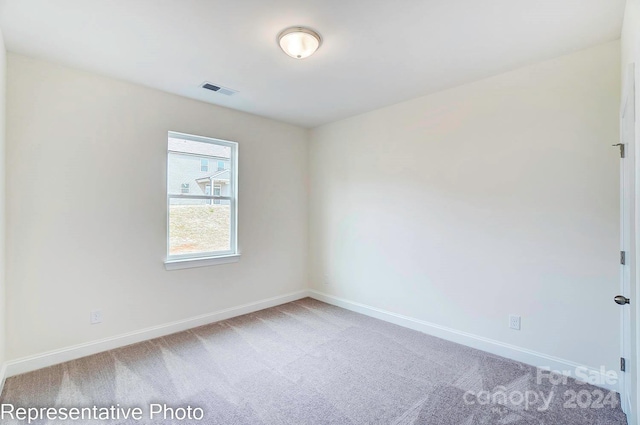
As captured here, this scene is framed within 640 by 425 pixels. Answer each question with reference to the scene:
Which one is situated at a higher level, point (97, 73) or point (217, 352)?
point (97, 73)

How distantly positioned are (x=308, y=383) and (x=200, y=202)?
7.88 feet

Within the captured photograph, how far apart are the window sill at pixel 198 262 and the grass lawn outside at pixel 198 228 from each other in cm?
13

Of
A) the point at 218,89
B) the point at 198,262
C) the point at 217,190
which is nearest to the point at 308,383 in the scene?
the point at 198,262

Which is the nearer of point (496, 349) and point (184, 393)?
point (184, 393)

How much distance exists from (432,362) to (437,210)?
1.52m

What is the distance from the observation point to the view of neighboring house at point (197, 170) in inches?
135

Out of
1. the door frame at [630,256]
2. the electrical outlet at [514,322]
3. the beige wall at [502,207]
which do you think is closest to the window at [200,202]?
the beige wall at [502,207]

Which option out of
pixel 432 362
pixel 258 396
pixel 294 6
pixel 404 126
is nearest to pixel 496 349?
pixel 432 362

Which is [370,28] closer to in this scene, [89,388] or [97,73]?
[97,73]

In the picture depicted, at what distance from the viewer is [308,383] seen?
7.75 feet

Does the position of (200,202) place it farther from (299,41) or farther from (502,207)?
(502,207)

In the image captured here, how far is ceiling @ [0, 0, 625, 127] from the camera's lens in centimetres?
192

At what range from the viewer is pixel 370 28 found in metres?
2.12

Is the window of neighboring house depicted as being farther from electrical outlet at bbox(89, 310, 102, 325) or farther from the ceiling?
electrical outlet at bbox(89, 310, 102, 325)
